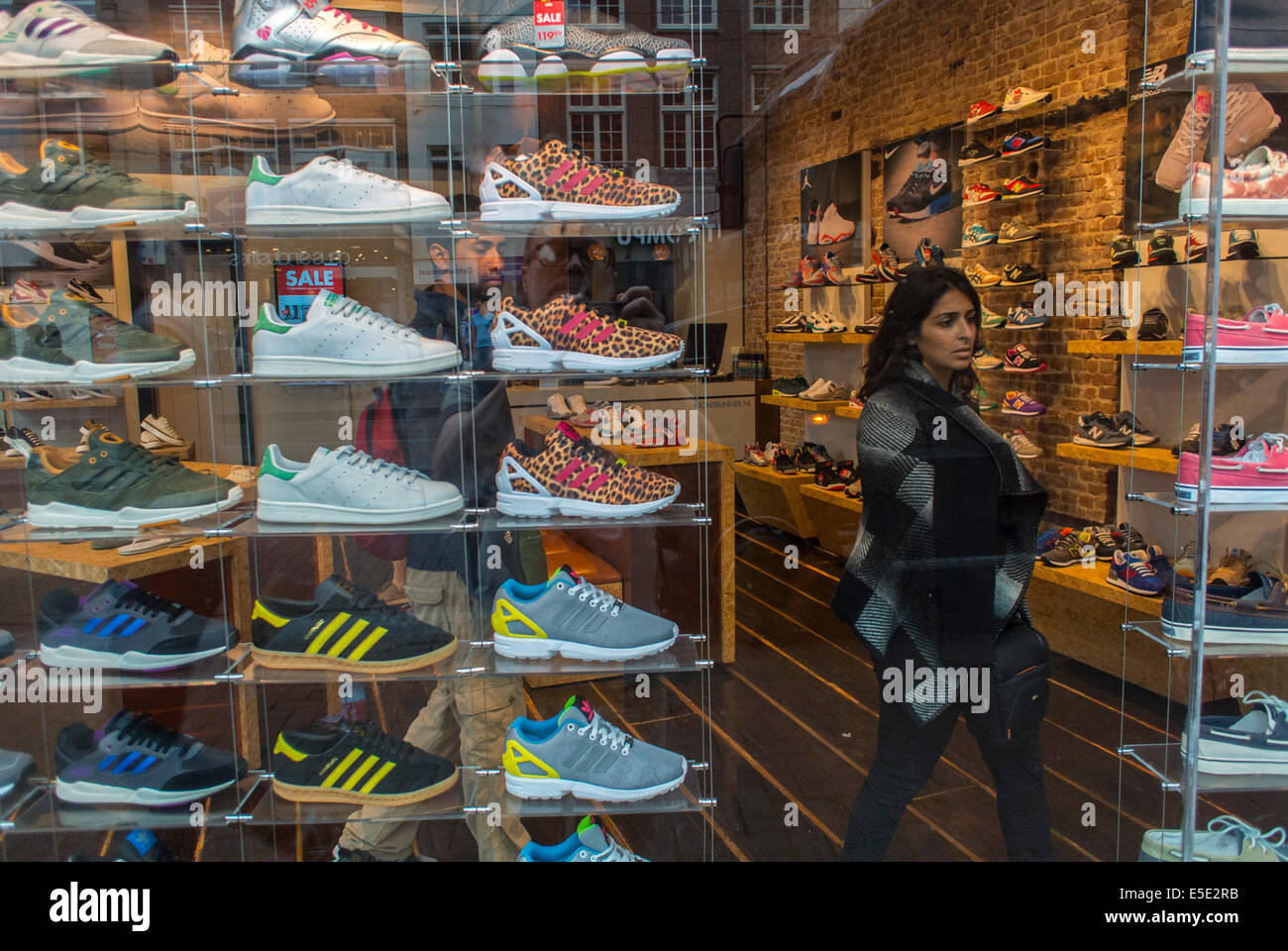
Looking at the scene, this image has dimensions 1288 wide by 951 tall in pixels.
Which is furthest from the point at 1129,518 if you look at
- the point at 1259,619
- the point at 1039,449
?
the point at 1259,619

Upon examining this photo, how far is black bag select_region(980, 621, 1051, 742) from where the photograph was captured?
7.61 feet

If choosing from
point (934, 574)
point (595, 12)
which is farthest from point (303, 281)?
point (934, 574)

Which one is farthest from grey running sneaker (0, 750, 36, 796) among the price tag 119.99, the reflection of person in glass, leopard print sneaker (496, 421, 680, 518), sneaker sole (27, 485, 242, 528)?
the price tag 119.99

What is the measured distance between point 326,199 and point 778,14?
1940 millimetres

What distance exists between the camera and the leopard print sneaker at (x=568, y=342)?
2.23 metres

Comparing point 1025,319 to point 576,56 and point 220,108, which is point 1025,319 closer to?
point 576,56

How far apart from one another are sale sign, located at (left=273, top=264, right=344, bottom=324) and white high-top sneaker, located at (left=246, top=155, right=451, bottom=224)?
0.25 m

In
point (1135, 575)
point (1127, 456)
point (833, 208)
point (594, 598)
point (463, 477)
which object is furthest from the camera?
point (833, 208)

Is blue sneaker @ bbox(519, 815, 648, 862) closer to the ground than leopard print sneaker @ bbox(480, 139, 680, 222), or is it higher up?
closer to the ground

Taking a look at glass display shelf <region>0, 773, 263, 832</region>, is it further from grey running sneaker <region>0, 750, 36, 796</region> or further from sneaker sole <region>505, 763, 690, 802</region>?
sneaker sole <region>505, 763, 690, 802</region>

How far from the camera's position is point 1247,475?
7.02 ft
